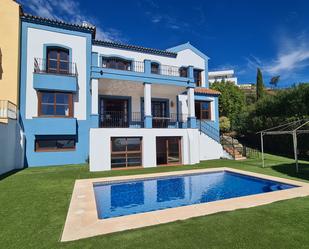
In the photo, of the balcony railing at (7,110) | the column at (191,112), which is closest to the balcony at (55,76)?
the balcony railing at (7,110)

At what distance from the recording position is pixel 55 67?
1588 cm

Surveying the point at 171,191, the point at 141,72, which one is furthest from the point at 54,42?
the point at 171,191

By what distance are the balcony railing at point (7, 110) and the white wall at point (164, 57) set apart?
786 cm

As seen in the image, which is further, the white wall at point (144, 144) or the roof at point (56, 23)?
the roof at point (56, 23)

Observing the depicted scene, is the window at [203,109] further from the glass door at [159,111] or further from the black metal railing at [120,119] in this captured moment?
the black metal railing at [120,119]

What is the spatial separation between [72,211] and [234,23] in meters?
24.8

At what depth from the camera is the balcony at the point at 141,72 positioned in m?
14.0

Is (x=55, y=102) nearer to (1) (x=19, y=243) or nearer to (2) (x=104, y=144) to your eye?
(2) (x=104, y=144)

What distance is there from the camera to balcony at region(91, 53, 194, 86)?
14.0m

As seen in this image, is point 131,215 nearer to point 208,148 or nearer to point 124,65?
point 208,148

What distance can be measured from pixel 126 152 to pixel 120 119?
177 inches

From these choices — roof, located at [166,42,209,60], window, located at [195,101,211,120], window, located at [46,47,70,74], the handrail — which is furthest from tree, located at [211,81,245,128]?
window, located at [46,47,70,74]

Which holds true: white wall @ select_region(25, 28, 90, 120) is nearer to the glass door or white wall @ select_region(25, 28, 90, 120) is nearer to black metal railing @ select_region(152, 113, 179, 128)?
the glass door

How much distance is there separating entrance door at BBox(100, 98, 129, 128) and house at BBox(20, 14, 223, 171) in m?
0.09
